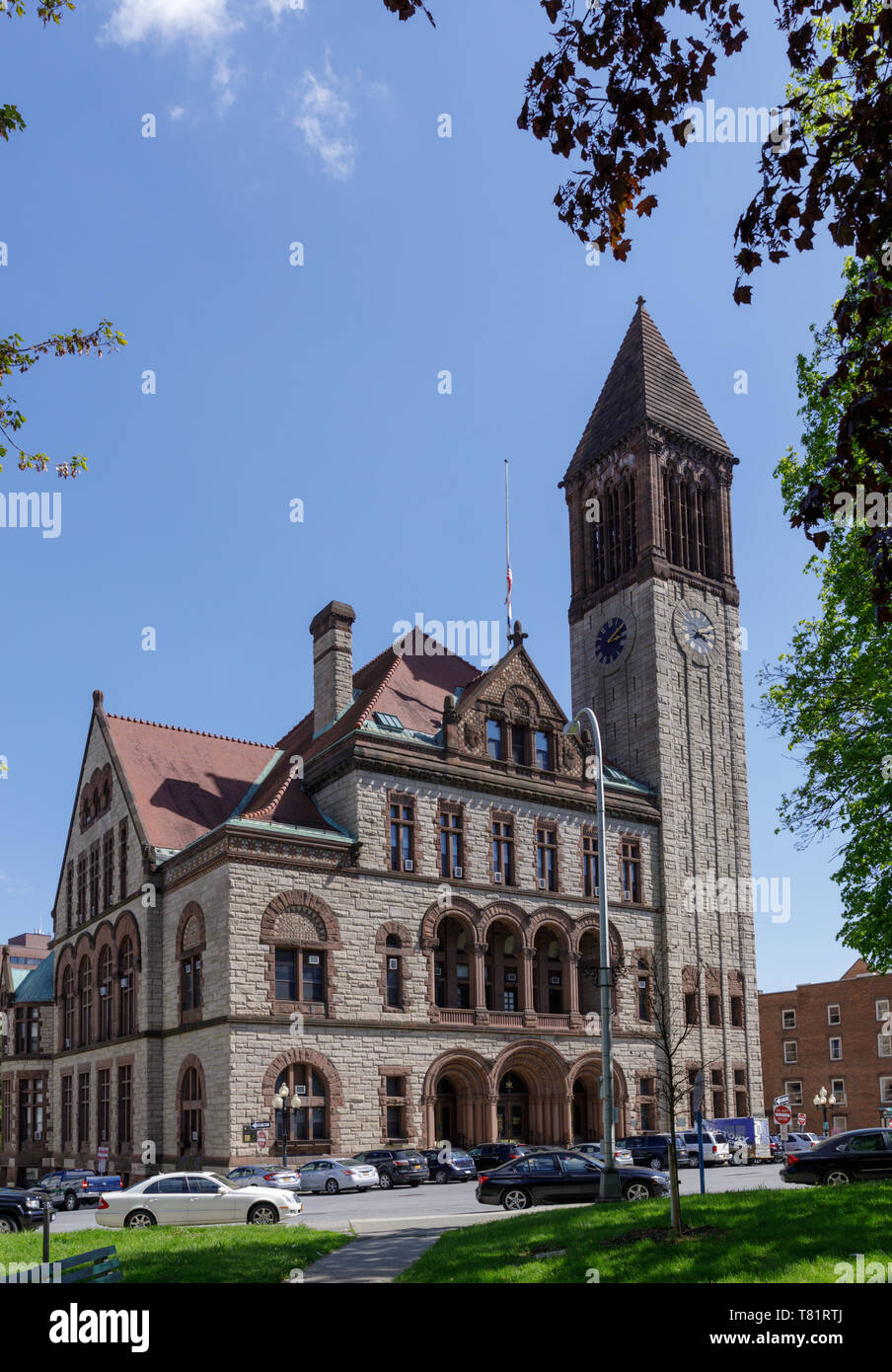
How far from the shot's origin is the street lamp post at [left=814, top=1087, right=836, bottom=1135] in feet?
230

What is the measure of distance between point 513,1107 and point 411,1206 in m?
22.3

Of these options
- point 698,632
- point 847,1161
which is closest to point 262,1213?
point 847,1161

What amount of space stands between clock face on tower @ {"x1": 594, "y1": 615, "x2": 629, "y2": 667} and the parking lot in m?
28.9

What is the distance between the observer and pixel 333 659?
5572 centimetres

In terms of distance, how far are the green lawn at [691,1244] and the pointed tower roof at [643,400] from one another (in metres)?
51.9

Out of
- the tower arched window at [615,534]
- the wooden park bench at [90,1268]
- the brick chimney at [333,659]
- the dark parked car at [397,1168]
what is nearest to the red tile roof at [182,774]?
the brick chimney at [333,659]

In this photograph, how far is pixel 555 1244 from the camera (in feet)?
57.8

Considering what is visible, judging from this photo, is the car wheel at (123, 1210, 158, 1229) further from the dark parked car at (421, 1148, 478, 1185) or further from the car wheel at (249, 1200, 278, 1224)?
the dark parked car at (421, 1148, 478, 1185)

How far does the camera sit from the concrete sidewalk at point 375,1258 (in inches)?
679

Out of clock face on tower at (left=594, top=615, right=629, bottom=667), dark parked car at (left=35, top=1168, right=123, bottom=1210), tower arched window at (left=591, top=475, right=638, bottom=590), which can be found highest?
tower arched window at (left=591, top=475, right=638, bottom=590)

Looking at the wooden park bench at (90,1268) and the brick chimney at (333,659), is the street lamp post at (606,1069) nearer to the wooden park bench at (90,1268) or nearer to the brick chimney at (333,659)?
the wooden park bench at (90,1268)

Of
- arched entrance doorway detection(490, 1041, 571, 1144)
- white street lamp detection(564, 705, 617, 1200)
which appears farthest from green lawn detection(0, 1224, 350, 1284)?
arched entrance doorway detection(490, 1041, 571, 1144)

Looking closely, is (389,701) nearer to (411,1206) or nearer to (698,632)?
(698,632)
